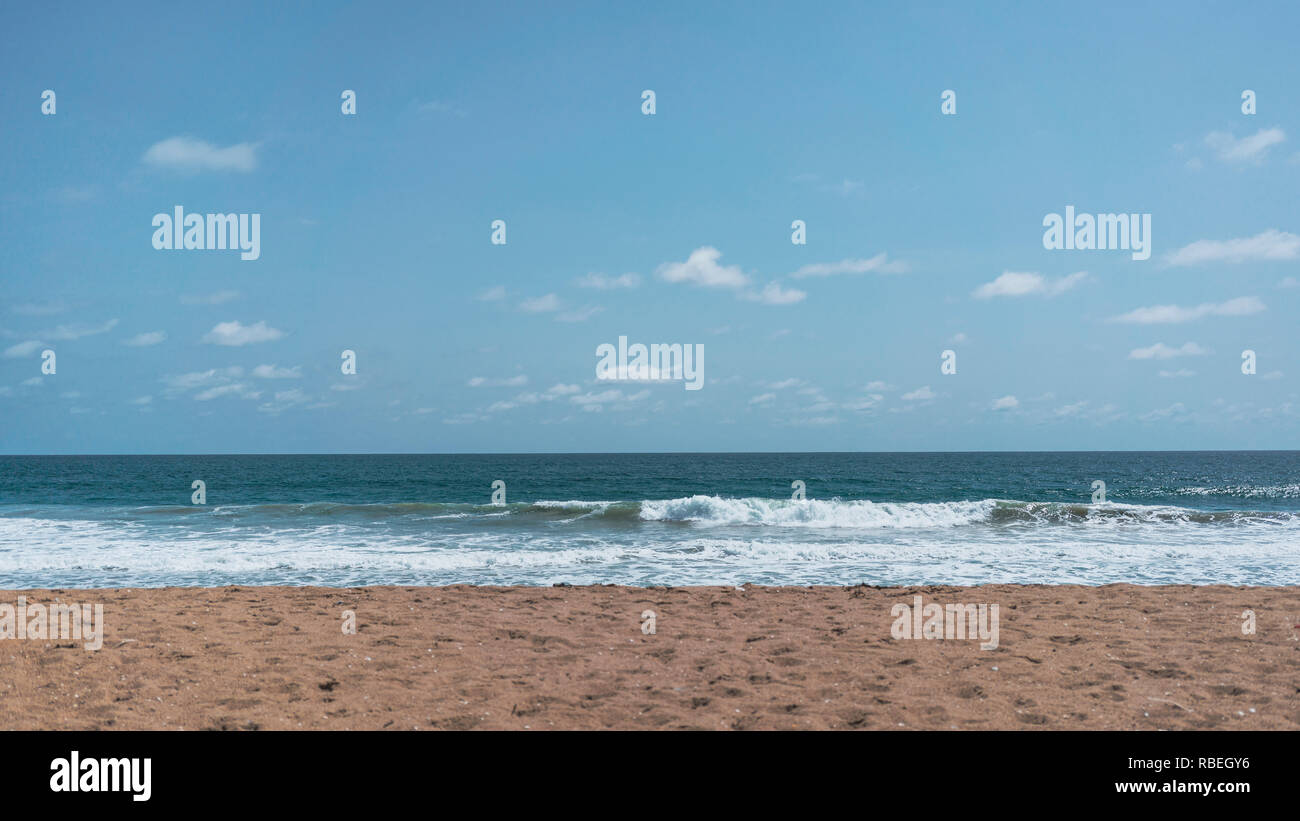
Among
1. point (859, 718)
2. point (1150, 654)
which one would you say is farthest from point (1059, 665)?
point (859, 718)

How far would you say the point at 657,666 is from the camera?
705cm

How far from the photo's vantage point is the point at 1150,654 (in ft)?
24.0

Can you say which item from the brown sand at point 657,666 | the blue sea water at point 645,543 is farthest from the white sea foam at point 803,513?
the brown sand at point 657,666

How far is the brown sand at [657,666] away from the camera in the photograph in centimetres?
568

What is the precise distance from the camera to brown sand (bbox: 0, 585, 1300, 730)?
5.68 meters

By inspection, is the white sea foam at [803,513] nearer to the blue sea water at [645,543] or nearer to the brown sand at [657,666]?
the blue sea water at [645,543]

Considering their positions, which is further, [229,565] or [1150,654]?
[229,565]

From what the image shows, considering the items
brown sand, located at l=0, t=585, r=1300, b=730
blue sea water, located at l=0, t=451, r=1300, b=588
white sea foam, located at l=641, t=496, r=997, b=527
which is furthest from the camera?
white sea foam, located at l=641, t=496, r=997, b=527

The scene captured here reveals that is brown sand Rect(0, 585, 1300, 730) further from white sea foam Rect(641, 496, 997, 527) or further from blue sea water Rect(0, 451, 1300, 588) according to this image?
white sea foam Rect(641, 496, 997, 527)

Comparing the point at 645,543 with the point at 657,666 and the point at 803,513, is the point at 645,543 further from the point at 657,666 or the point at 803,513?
the point at 657,666

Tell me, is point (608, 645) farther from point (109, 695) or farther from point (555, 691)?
point (109, 695)

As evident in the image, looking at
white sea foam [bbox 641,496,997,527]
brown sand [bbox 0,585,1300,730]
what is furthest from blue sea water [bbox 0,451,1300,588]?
brown sand [bbox 0,585,1300,730]

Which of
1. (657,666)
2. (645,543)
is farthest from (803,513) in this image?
(657,666)
